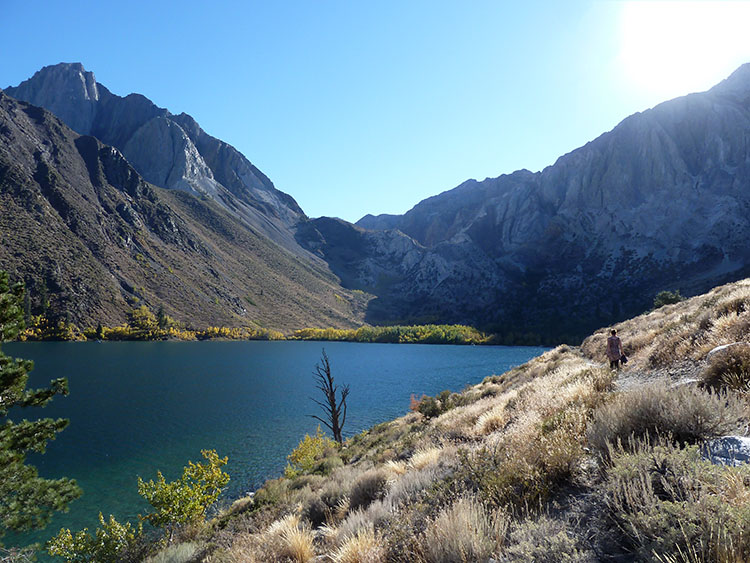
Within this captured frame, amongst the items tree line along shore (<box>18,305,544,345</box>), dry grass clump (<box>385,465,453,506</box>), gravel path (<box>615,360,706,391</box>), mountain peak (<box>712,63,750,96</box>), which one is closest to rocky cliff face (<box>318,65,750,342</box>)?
mountain peak (<box>712,63,750,96</box>)

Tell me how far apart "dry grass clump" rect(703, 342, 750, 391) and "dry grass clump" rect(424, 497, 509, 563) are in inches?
184

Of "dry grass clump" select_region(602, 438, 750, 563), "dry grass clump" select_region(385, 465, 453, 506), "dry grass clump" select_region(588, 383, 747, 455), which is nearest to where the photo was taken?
"dry grass clump" select_region(602, 438, 750, 563)

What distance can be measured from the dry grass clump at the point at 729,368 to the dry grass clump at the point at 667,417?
149 cm

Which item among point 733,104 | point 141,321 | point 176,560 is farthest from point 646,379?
point 733,104

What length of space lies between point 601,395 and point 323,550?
507 centimetres

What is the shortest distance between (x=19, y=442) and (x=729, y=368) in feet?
63.4

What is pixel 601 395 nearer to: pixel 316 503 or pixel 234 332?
pixel 316 503

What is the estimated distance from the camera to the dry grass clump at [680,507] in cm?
223

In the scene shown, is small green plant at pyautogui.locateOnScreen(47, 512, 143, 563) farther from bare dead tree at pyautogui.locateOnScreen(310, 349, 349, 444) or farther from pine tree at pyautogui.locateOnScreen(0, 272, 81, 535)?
bare dead tree at pyautogui.locateOnScreen(310, 349, 349, 444)

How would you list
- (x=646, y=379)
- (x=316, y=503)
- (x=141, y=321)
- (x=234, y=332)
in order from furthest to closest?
(x=234, y=332) < (x=141, y=321) < (x=646, y=379) < (x=316, y=503)

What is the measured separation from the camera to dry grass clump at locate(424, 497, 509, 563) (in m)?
3.16

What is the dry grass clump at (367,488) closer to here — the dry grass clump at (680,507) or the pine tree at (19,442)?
the dry grass clump at (680,507)

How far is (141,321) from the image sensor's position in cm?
11762

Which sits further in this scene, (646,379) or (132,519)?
(132,519)
